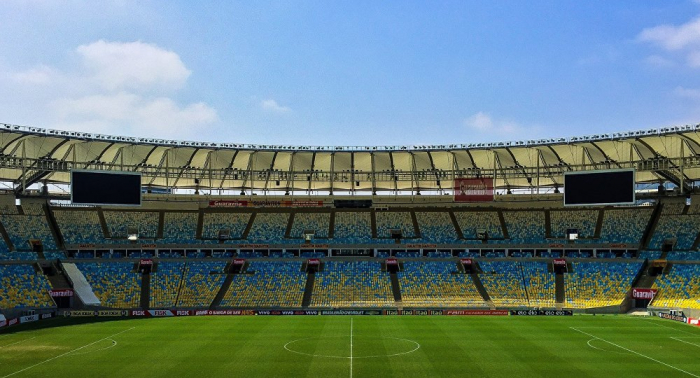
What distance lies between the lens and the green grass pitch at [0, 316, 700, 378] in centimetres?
2906

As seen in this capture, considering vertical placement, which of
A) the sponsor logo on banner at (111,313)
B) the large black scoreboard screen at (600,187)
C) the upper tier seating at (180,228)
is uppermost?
the large black scoreboard screen at (600,187)

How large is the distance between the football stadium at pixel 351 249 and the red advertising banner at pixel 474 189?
0.14m

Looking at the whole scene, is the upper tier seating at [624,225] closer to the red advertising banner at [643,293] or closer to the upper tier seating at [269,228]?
the red advertising banner at [643,293]

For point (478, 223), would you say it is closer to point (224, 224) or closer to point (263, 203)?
point (263, 203)

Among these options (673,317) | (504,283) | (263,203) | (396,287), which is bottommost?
(673,317)

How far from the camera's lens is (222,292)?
56.5m

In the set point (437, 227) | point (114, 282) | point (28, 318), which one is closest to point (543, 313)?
point (437, 227)

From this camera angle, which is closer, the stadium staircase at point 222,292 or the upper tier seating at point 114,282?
the upper tier seating at point 114,282

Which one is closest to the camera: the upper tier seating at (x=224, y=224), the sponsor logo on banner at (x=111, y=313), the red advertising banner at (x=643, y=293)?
the sponsor logo on banner at (x=111, y=313)

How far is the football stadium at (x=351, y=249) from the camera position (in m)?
42.0

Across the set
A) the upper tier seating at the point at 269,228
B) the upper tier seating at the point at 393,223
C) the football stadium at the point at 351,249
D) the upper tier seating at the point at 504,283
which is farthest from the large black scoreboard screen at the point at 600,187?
the upper tier seating at the point at 269,228

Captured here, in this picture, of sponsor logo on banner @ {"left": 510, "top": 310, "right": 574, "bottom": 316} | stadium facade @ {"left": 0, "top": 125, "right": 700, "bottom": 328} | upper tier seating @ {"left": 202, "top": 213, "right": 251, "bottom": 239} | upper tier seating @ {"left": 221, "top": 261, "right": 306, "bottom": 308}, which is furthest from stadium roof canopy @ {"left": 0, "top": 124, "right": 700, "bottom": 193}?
sponsor logo on banner @ {"left": 510, "top": 310, "right": 574, "bottom": 316}

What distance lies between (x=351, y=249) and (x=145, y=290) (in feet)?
69.1

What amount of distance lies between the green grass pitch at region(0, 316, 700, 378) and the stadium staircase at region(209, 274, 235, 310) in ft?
19.2
